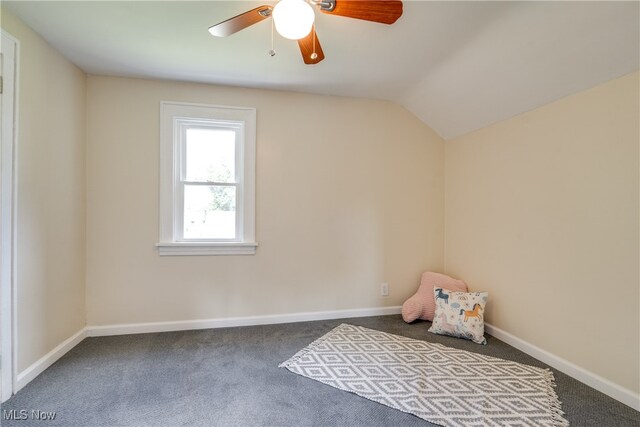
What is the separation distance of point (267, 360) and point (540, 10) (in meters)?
2.87

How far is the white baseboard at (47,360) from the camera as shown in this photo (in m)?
1.89

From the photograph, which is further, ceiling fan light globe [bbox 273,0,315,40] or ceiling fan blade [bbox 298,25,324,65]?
ceiling fan blade [bbox 298,25,324,65]

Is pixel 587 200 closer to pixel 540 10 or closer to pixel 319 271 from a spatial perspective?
pixel 540 10

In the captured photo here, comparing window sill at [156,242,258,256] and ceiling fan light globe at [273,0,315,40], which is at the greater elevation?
ceiling fan light globe at [273,0,315,40]

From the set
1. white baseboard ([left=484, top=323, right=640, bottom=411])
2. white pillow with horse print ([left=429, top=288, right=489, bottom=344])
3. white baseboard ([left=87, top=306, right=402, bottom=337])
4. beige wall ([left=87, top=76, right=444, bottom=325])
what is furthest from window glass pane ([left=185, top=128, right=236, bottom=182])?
white baseboard ([left=484, top=323, right=640, bottom=411])

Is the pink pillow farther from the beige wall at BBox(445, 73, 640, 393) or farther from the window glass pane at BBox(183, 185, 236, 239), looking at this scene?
the window glass pane at BBox(183, 185, 236, 239)

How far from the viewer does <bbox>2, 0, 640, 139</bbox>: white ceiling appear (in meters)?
1.75

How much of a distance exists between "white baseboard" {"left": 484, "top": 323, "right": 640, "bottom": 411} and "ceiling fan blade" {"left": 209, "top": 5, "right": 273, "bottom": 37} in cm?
291

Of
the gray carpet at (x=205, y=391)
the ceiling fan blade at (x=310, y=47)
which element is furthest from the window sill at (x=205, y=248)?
the ceiling fan blade at (x=310, y=47)

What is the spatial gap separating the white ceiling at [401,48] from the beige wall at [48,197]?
243 mm

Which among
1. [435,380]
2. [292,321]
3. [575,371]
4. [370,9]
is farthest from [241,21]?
[575,371]

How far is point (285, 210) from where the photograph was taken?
3.05 m

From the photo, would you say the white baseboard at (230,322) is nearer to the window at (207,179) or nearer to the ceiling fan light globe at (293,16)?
the window at (207,179)

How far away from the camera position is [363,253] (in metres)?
3.22
